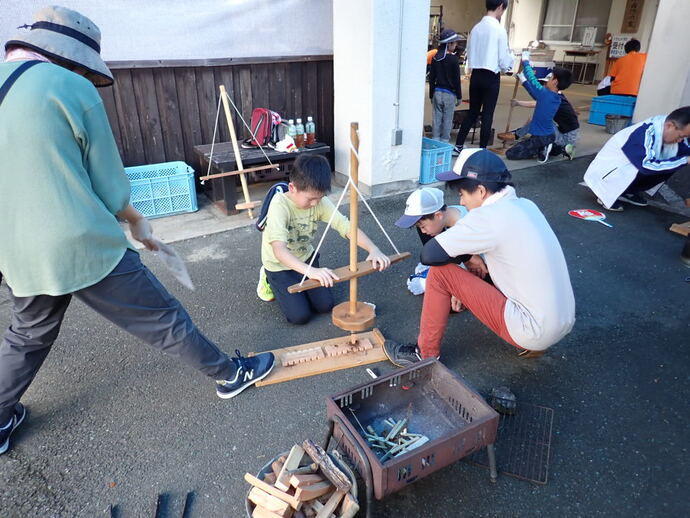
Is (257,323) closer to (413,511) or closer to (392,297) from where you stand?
(392,297)

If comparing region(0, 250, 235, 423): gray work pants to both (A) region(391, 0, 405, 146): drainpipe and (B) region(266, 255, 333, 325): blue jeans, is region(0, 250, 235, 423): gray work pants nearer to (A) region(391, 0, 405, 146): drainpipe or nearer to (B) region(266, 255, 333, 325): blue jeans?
(B) region(266, 255, 333, 325): blue jeans

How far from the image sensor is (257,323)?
3.67 m

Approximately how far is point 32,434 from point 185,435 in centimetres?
83

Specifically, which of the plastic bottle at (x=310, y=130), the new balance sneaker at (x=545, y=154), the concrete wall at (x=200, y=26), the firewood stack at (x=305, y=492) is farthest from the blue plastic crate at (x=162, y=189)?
the new balance sneaker at (x=545, y=154)

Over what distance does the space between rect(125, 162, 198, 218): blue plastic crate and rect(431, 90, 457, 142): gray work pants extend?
4.25m

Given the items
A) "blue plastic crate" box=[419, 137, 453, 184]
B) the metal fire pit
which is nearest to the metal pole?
the metal fire pit

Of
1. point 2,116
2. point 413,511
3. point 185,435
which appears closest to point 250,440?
point 185,435

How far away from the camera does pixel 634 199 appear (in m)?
6.12

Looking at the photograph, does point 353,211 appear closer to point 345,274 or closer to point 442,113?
point 345,274

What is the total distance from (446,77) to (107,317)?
6.72 meters

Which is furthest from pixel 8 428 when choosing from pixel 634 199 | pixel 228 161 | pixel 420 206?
pixel 634 199

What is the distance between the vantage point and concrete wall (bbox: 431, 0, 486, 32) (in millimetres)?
20531

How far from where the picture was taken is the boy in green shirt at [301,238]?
3041mm

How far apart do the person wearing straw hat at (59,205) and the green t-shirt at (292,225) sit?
98 centimetres
